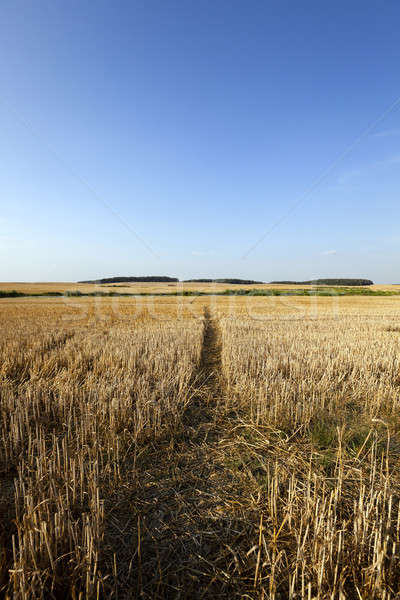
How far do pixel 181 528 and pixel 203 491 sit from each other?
1.64 ft

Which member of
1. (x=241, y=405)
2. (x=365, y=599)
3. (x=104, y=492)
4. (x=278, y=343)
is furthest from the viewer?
(x=278, y=343)

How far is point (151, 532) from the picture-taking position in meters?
2.26

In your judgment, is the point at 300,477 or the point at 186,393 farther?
the point at 186,393

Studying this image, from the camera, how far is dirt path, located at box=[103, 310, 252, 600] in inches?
73.3

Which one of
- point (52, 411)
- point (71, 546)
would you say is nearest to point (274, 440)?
point (71, 546)

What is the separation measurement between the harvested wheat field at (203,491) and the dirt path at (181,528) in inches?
0.5

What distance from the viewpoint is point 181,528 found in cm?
232

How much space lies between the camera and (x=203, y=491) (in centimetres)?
278

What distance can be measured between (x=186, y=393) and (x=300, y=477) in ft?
8.25

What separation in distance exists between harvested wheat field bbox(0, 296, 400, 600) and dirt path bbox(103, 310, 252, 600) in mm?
13

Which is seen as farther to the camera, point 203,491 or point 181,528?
point 203,491

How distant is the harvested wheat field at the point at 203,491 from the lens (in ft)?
5.80

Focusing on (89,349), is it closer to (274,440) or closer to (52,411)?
(52,411)

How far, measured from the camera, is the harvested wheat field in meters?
1.77
